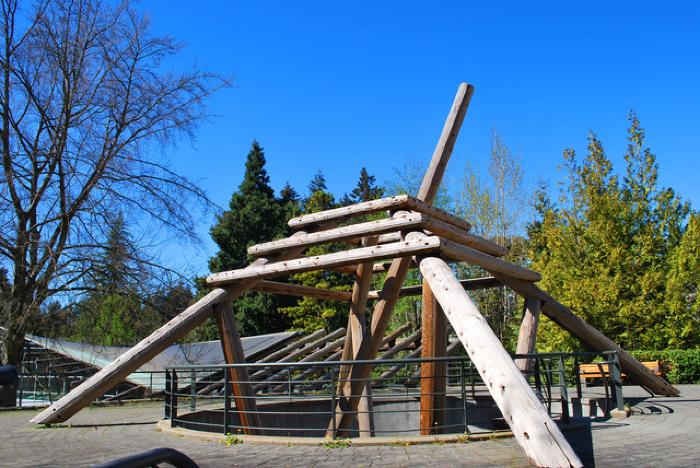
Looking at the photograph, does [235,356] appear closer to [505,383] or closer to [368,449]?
[368,449]

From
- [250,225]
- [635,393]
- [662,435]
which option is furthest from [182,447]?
[250,225]

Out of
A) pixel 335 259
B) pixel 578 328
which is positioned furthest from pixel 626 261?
pixel 335 259

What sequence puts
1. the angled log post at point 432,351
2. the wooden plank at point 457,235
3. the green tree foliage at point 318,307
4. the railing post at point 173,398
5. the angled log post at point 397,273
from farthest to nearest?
the green tree foliage at point 318,307, the angled log post at point 397,273, the angled log post at point 432,351, the railing post at point 173,398, the wooden plank at point 457,235

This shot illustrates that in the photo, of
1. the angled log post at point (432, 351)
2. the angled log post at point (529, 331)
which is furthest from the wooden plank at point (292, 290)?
the angled log post at point (529, 331)

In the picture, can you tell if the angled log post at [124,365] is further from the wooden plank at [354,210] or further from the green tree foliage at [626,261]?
the green tree foliage at [626,261]

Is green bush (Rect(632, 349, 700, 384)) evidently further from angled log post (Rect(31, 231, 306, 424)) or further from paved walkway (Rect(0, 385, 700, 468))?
angled log post (Rect(31, 231, 306, 424))

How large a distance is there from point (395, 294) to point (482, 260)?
201cm

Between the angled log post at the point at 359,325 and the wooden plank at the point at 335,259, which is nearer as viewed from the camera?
the wooden plank at the point at 335,259

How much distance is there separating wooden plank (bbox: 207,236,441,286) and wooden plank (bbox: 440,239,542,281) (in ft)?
0.92

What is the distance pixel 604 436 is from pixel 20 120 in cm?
1239

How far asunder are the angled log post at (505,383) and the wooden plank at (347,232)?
3.31 ft

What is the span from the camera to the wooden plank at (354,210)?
8.93 m

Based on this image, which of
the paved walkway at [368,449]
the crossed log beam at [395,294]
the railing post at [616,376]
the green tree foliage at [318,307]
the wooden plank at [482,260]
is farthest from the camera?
the green tree foliage at [318,307]

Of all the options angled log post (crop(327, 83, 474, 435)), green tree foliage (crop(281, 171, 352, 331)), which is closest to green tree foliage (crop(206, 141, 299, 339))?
green tree foliage (crop(281, 171, 352, 331))
